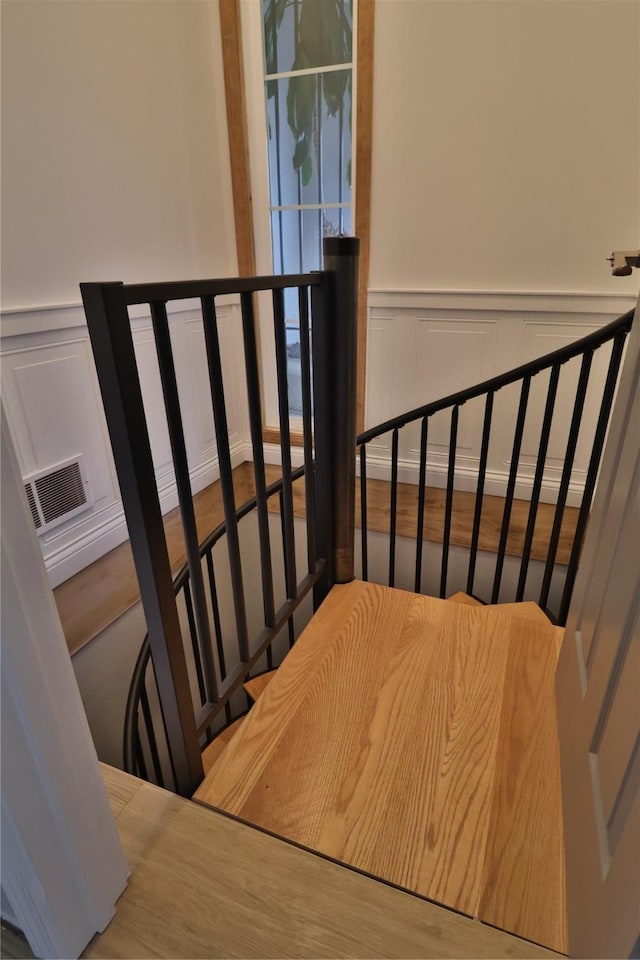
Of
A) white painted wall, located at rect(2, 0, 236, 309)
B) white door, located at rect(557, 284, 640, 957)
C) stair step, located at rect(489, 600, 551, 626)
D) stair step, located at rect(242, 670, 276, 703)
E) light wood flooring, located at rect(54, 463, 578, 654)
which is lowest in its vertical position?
stair step, located at rect(242, 670, 276, 703)

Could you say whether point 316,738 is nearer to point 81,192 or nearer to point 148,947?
point 148,947

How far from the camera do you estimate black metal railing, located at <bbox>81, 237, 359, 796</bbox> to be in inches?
27.0

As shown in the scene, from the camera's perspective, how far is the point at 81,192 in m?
2.13

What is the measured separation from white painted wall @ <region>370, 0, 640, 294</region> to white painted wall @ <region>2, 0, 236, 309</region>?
95cm

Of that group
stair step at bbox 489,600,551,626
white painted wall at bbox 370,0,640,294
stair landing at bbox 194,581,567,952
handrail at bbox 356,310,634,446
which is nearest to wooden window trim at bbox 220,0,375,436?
white painted wall at bbox 370,0,640,294

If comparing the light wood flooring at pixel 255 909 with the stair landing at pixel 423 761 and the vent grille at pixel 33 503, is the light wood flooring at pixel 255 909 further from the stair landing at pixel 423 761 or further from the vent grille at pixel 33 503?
the vent grille at pixel 33 503

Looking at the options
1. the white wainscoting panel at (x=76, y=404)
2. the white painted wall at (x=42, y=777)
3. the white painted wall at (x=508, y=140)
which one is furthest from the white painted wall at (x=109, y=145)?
the white painted wall at (x=42, y=777)

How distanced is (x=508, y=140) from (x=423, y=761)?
2.62m

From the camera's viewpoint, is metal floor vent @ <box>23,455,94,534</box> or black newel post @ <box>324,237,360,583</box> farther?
metal floor vent @ <box>23,455,94,534</box>

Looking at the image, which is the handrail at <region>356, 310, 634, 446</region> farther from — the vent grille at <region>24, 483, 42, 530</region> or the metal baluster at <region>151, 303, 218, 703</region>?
the vent grille at <region>24, 483, 42, 530</region>

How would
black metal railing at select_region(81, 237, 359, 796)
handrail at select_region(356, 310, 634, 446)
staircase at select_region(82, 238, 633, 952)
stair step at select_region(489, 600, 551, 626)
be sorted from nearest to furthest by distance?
black metal railing at select_region(81, 237, 359, 796), staircase at select_region(82, 238, 633, 952), handrail at select_region(356, 310, 634, 446), stair step at select_region(489, 600, 551, 626)

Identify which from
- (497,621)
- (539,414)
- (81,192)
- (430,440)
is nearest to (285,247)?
(81,192)

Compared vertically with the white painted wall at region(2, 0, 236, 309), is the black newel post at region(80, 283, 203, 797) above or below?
below

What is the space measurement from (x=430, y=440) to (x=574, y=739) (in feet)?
7.07
